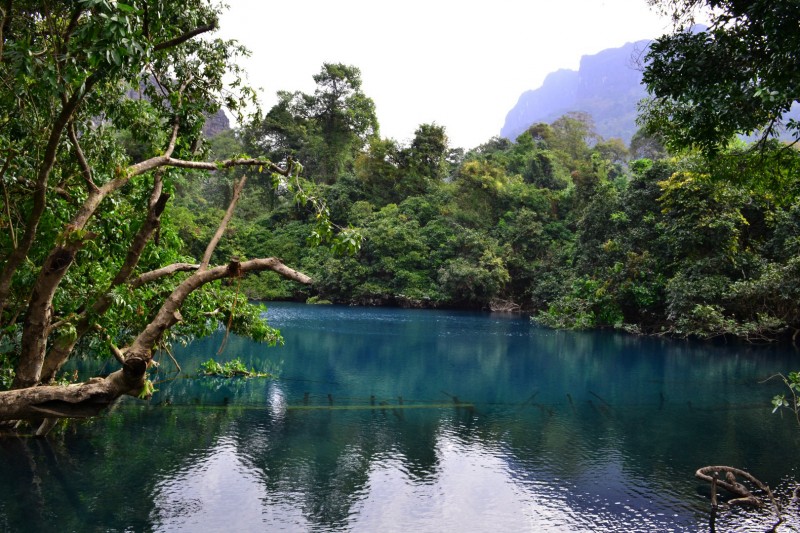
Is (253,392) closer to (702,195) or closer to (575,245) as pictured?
(702,195)

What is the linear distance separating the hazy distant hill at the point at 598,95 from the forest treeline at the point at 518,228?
265ft

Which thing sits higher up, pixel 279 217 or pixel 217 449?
pixel 279 217

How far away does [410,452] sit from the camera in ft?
36.7

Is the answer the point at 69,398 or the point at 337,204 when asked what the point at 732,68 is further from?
the point at 337,204

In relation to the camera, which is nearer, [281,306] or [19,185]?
[19,185]

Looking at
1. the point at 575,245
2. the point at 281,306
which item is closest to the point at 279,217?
the point at 281,306

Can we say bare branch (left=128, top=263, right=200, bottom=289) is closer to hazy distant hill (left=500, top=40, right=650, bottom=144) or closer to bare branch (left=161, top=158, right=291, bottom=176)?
bare branch (left=161, top=158, right=291, bottom=176)

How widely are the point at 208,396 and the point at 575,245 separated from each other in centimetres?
2552

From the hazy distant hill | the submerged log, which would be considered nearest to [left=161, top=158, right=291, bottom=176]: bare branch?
the submerged log

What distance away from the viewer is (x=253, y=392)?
15.6m

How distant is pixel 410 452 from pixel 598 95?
16864 centimetres

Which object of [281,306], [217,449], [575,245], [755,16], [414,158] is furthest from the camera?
[414,158]

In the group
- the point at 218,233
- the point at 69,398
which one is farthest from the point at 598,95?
the point at 69,398

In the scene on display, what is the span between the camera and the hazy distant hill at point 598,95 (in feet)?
436
